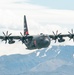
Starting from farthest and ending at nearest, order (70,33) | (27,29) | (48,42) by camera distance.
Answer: (27,29), (70,33), (48,42)

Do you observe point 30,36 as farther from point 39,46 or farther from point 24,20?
point 24,20

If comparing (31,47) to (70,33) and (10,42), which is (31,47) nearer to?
(10,42)

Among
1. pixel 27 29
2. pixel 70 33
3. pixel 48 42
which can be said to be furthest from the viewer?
pixel 27 29

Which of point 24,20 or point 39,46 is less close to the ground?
point 24,20

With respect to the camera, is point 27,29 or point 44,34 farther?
point 27,29

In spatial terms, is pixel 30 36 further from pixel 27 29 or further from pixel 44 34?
pixel 27 29

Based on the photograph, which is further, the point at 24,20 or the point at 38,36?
the point at 24,20

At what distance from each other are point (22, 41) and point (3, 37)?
30.5 feet

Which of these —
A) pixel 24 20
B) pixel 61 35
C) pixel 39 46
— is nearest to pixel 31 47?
pixel 39 46

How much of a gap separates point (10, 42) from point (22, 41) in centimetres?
703

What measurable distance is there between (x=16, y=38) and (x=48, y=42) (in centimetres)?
1831

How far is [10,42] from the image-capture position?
163 meters

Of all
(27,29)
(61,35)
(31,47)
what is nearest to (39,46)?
(31,47)

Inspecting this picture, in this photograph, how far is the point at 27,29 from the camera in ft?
618
